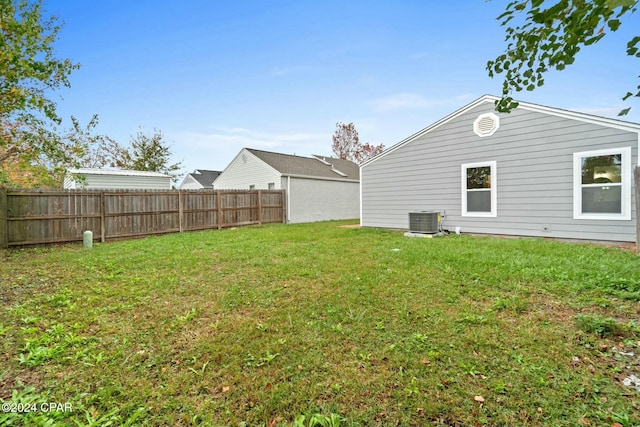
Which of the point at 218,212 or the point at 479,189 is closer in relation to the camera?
the point at 479,189

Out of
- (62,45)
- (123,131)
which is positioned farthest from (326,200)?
(123,131)

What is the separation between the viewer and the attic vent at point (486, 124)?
804cm

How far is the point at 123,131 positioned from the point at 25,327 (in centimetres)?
2582

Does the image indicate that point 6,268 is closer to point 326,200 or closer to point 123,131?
point 326,200

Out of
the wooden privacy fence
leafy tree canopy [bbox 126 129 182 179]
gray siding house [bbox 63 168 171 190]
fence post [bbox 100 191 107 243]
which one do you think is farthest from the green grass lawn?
leafy tree canopy [bbox 126 129 182 179]

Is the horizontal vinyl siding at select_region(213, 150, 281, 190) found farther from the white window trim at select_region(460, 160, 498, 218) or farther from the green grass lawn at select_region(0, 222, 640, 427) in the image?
the green grass lawn at select_region(0, 222, 640, 427)

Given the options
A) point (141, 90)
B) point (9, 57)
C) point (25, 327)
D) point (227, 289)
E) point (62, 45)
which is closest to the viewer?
point (25, 327)

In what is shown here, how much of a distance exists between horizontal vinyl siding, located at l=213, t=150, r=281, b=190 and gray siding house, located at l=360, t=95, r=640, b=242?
24.6ft

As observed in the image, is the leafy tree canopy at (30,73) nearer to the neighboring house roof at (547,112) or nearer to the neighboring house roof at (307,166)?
the neighboring house roof at (547,112)

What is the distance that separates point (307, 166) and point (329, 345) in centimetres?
1624

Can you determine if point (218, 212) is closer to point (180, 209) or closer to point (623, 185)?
point (180, 209)

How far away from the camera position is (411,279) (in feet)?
14.0

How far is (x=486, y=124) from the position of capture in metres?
8.20

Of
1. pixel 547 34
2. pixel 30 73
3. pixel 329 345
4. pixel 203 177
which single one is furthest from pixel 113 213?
pixel 203 177
